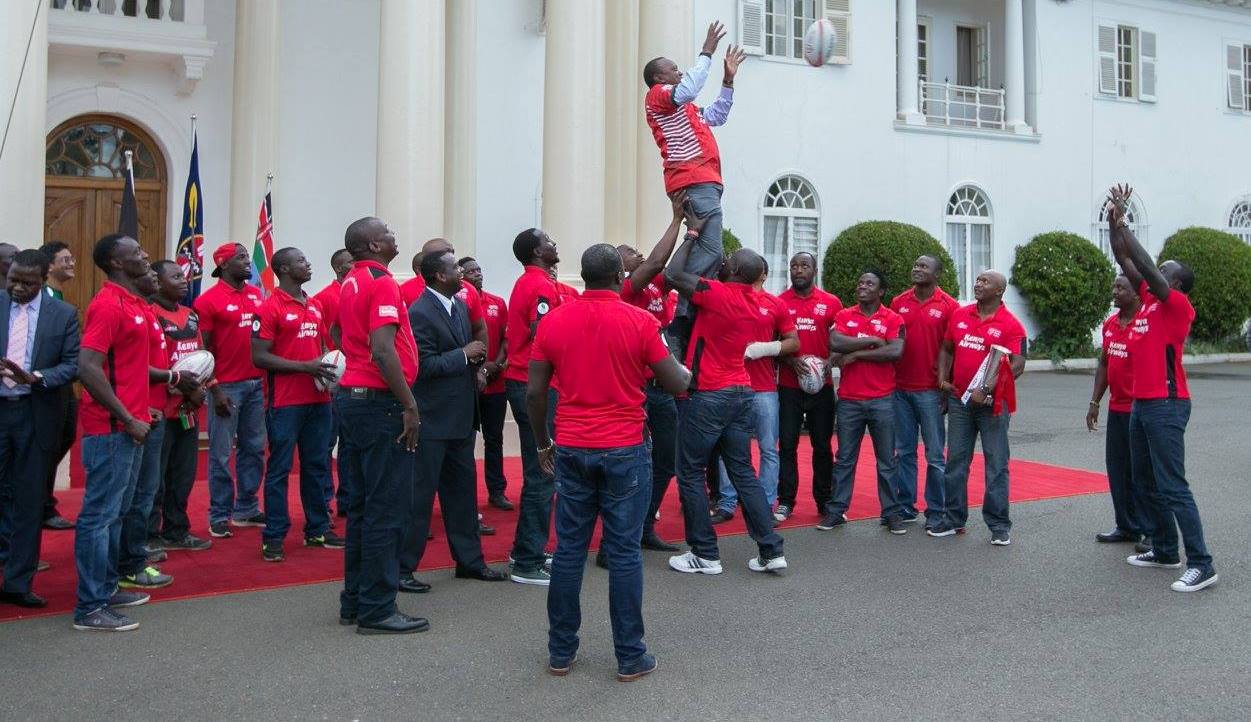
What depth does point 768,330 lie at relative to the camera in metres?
7.43

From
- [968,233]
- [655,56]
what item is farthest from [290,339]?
[968,233]

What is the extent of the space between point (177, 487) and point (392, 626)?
2.59m

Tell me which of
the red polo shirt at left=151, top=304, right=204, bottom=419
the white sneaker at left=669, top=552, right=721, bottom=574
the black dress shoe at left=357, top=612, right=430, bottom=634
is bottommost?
the black dress shoe at left=357, top=612, right=430, bottom=634

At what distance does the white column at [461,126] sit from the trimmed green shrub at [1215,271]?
613 inches

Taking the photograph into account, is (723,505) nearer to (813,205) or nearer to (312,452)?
(312,452)

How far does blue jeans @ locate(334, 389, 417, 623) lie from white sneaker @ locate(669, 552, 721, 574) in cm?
195

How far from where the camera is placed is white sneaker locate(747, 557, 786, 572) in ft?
21.6

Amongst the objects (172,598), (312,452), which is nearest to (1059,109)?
(312,452)

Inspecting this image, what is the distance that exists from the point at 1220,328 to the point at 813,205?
1055 cm

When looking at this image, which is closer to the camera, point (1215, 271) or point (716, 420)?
point (716, 420)

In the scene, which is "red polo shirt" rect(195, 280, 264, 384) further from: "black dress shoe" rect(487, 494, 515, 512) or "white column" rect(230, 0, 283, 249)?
"white column" rect(230, 0, 283, 249)

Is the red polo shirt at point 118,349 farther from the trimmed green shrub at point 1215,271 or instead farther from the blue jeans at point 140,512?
the trimmed green shrub at point 1215,271

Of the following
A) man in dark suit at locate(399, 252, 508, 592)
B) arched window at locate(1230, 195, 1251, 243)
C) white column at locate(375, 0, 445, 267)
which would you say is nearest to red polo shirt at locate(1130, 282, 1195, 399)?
man in dark suit at locate(399, 252, 508, 592)

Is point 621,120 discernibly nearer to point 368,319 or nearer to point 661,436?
point 661,436
